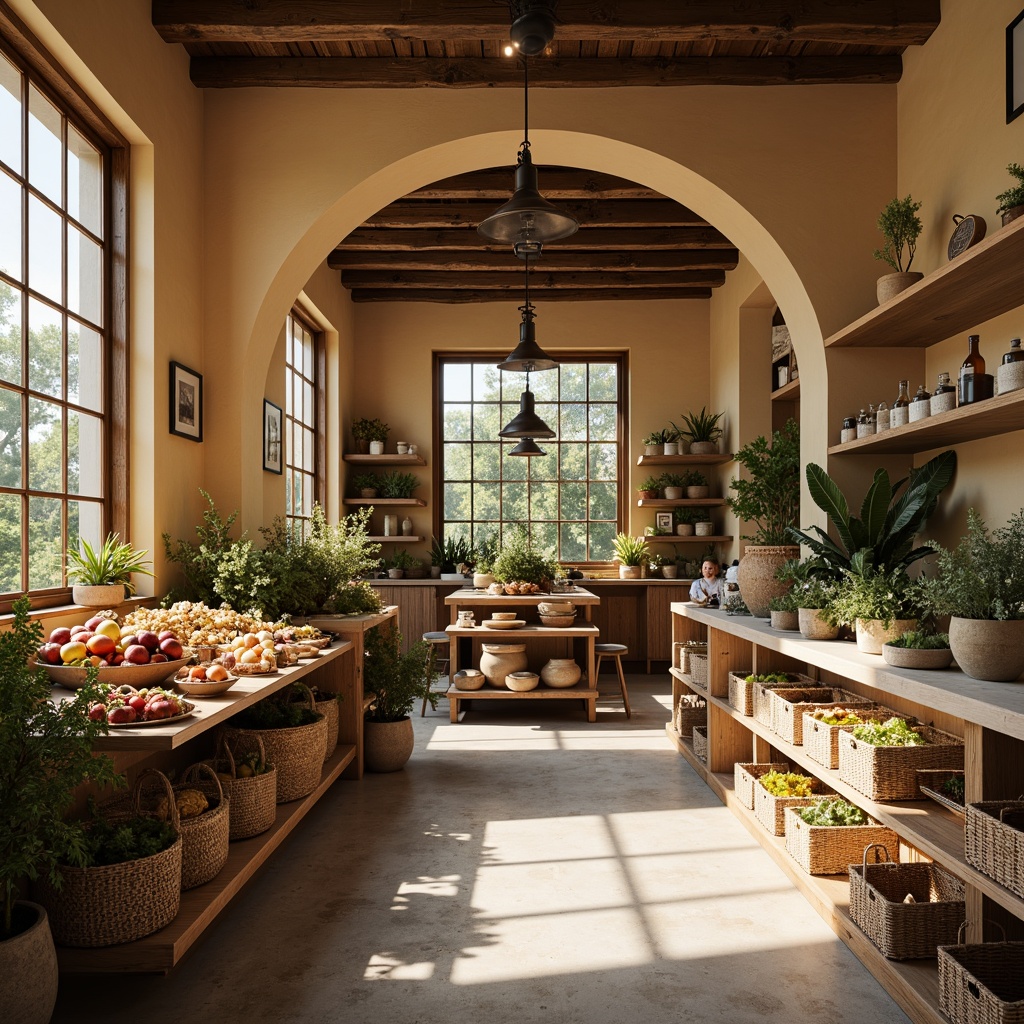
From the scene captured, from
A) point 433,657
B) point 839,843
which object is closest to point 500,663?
point 433,657

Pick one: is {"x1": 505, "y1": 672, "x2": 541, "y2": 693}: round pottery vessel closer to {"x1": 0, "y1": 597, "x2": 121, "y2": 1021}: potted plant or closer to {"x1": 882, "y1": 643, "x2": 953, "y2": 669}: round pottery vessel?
{"x1": 882, "y1": 643, "x2": 953, "y2": 669}: round pottery vessel

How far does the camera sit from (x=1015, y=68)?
3383 millimetres

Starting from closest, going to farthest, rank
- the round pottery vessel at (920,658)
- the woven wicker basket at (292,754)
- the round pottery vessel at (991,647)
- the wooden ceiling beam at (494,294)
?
1. the round pottery vessel at (991,647)
2. the round pottery vessel at (920,658)
3. the woven wicker basket at (292,754)
4. the wooden ceiling beam at (494,294)

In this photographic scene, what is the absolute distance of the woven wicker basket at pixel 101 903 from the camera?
2.29 m

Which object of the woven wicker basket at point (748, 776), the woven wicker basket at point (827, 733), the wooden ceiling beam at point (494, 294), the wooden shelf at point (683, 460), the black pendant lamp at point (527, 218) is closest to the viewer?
the woven wicker basket at point (827, 733)

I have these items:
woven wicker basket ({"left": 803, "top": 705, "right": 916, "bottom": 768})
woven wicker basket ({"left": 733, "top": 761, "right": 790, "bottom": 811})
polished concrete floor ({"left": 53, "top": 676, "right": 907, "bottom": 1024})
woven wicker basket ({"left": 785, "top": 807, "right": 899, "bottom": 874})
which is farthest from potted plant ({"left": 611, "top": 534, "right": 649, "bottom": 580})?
woven wicker basket ({"left": 785, "top": 807, "right": 899, "bottom": 874})

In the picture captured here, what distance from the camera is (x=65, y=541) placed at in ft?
11.9

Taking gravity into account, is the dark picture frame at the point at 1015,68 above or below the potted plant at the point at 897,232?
above

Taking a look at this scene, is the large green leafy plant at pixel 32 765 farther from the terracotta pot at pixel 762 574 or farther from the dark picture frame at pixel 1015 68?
the dark picture frame at pixel 1015 68

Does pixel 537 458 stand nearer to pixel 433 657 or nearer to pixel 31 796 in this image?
pixel 433 657

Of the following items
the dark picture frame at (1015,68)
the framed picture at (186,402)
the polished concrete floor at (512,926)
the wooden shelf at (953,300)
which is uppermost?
the dark picture frame at (1015,68)

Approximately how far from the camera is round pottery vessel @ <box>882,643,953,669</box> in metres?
2.71

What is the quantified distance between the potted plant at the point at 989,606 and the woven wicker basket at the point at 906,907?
2.24 ft

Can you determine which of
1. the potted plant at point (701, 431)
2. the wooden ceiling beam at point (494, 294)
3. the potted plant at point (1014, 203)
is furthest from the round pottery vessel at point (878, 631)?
the wooden ceiling beam at point (494, 294)
